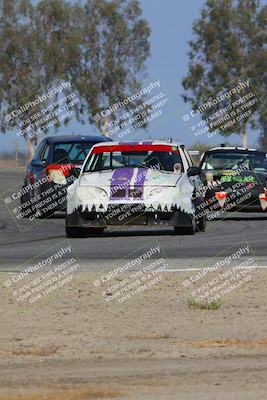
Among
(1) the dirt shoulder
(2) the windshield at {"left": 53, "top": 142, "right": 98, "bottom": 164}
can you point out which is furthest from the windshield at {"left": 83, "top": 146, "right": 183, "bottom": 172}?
(1) the dirt shoulder

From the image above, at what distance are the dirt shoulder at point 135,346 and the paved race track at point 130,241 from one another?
299cm

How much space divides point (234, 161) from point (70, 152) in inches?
141

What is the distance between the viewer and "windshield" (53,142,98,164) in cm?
2520

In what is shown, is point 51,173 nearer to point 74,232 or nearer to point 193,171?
point 74,232

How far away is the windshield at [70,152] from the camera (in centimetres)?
2520

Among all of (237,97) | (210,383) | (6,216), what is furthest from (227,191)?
(237,97)

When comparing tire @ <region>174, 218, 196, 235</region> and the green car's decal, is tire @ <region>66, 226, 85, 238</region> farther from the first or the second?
the green car's decal

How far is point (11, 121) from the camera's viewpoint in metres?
84.3

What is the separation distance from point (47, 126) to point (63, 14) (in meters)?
8.71

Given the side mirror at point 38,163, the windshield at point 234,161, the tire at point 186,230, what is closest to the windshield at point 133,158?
the tire at point 186,230

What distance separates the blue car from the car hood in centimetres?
431

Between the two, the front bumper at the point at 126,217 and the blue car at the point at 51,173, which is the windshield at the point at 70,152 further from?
the front bumper at the point at 126,217

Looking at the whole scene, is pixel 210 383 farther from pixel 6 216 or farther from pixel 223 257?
pixel 6 216

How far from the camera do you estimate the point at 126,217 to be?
19094 mm
